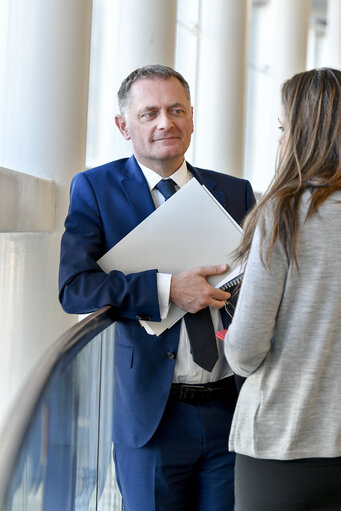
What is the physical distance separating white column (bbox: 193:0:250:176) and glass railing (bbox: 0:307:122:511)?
5.30 meters

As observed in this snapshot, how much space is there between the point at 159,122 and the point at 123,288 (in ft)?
2.07

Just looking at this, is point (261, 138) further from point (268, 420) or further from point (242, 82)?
point (268, 420)

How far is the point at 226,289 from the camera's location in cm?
257

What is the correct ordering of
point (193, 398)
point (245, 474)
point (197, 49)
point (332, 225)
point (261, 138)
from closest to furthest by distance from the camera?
1. point (332, 225)
2. point (245, 474)
3. point (193, 398)
4. point (197, 49)
5. point (261, 138)

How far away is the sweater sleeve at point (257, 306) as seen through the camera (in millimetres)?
1788

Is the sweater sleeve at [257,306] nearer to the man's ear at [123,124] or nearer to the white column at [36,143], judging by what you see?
the man's ear at [123,124]

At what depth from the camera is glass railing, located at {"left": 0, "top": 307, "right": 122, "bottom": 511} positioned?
55.7 inches

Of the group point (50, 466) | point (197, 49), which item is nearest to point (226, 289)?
point (50, 466)

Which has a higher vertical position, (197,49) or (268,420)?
(197,49)

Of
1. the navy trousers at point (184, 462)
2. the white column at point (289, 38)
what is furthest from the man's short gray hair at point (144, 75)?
the white column at point (289, 38)

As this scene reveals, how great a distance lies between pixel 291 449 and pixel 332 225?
52 cm

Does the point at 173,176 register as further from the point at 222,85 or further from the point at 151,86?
the point at 222,85

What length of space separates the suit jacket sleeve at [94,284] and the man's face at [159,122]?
35cm

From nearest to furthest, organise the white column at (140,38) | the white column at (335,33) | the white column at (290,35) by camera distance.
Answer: the white column at (140,38) < the white column at (290,35) < the white column at (335,33)
